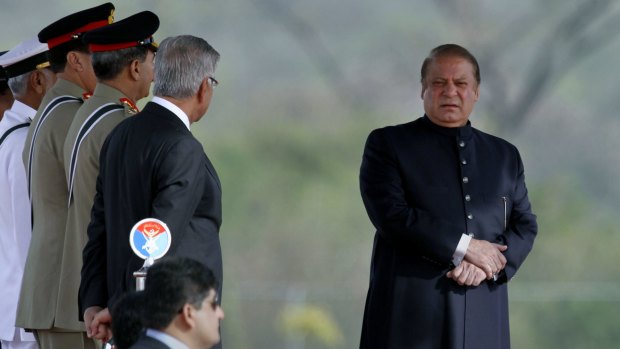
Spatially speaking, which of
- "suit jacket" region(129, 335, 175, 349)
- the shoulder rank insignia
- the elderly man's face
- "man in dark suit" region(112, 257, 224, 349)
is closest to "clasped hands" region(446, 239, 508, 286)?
the elderly man's face

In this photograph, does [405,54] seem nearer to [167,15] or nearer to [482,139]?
[167,15]

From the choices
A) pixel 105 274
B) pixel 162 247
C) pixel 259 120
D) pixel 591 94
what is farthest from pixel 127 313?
pixel 591 94

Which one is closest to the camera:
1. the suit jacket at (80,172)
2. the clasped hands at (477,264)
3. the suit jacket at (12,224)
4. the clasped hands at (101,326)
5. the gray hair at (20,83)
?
the clasped hands at (101,326)

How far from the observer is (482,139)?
13.4 feet

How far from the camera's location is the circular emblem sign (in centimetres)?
298

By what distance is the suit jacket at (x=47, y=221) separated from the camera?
12.8 ft

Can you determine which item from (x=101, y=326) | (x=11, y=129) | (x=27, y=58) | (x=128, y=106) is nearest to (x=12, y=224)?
(x=11, y=129)

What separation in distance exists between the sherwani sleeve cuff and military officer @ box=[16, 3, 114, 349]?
1.15 metres

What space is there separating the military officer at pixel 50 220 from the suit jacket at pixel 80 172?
0.01 metres

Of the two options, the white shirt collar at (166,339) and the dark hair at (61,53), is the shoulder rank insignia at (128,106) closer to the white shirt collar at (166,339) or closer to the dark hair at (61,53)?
the dark hair at (61,53)

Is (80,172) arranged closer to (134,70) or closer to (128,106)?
(128,106)

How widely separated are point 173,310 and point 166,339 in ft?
0.20

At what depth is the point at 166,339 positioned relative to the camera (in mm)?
2566

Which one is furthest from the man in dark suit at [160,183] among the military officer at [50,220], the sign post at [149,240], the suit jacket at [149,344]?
the suit jacket at [149,344]
